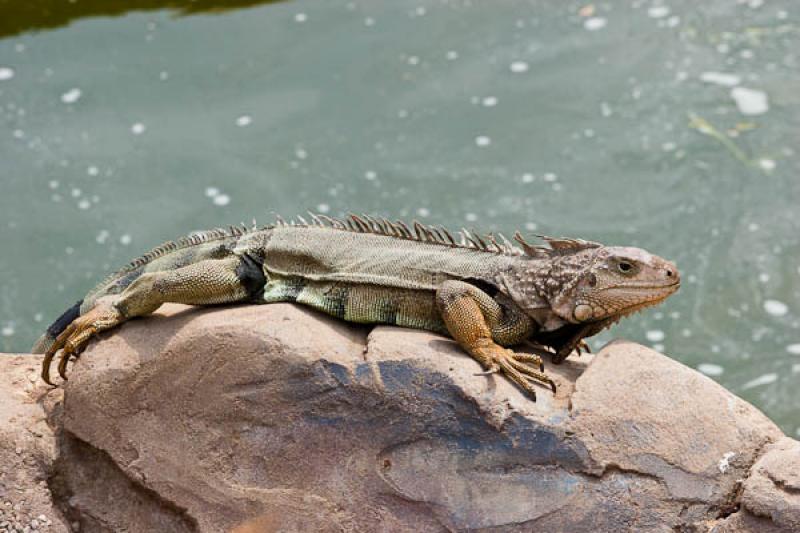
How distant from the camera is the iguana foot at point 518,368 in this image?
512 centimetres

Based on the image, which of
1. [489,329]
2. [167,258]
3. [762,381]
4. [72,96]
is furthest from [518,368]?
[72,96]

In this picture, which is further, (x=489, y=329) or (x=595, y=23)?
(x=595, y=23)

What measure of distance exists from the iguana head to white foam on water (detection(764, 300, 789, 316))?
4.77m

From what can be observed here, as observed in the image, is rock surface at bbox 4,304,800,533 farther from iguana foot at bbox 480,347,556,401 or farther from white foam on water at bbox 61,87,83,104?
white foam on water at bbox 61,87,83,104

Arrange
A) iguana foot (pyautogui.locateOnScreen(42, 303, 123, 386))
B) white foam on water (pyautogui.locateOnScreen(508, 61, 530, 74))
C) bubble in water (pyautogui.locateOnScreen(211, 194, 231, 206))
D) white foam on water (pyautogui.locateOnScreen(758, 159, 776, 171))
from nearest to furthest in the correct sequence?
iguana foot (pyautogui.locateOnScreen(42, 303, 123, 386)) → bubble in water (pyautogui.locateOnScreen(211, 194, 231, 206)) → white foam on water (pyautogui.locateOnScreen(758, 159, 776, 171)) → white foam on water (pyautogui.locateOnScreen(508, 61, 530, 74))

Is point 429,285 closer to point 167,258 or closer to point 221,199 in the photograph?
point 167,258

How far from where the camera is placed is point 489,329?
213 inches

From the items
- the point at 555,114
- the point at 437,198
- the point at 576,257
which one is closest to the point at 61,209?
the point at 437,198

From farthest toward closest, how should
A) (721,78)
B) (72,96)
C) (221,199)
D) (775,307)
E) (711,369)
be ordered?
(72,96), (721,78), (221,199), (775,307), (711,369)

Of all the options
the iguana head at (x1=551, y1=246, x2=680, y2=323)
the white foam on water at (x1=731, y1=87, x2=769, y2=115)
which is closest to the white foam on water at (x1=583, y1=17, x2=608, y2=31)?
the white foam on water at (x1=731, y1=87, x2=769, y2=115)

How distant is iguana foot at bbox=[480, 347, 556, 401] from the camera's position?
5.12 metres

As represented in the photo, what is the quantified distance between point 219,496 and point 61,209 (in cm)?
636

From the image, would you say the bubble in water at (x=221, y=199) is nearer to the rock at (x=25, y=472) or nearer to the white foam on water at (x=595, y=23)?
the white foam on water at (x=595, y=23)

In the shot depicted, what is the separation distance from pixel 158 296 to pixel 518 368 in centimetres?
183
